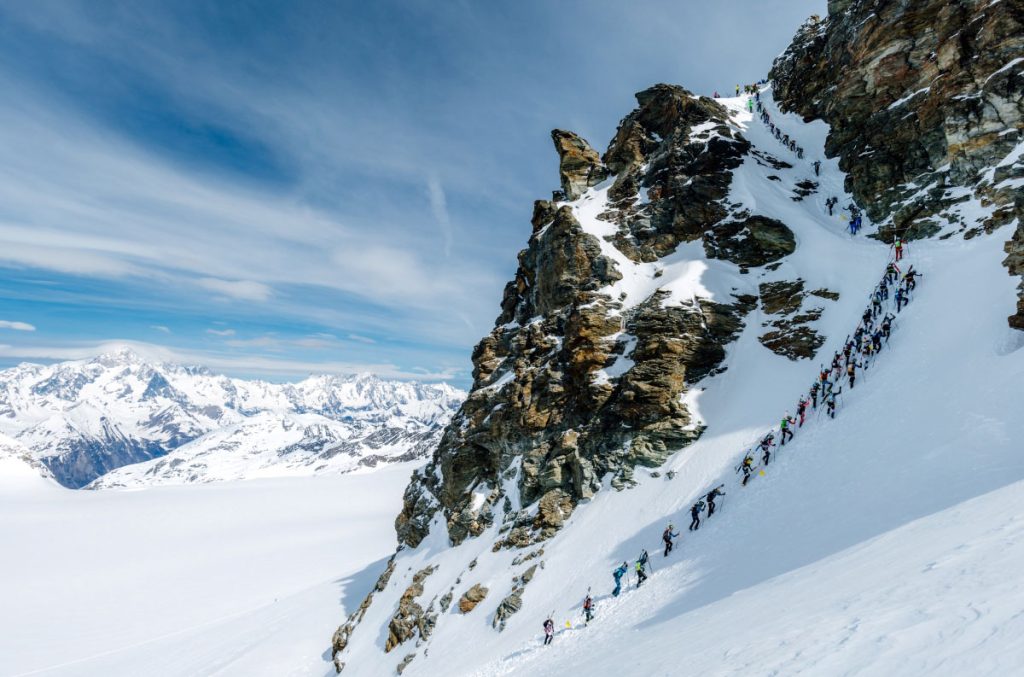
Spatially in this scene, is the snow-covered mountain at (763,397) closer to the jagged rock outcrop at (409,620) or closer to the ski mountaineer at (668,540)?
the jagged rock outcrop at (409,620)

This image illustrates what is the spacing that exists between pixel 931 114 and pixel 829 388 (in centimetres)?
3173

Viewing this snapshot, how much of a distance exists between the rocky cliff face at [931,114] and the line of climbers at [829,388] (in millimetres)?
6823

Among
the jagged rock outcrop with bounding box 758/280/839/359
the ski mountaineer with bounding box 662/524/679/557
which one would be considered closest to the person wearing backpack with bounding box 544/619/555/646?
the ski mountaineer with bounding box 662/524/679/557

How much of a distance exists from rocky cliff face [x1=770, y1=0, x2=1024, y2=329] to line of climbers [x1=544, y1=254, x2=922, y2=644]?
6823 millimetres

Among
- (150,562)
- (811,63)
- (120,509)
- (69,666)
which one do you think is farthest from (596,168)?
(120,509)

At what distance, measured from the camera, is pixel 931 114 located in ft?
145

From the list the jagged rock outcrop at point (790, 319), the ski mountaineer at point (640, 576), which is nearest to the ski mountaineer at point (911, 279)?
the jagged rock outcrop at point (790, 319)

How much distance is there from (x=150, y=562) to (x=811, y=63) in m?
167

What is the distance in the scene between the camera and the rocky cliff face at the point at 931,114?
38.0 metres

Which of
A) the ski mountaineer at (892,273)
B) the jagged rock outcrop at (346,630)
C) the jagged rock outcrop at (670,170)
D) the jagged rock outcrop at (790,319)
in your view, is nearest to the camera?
the ski mountaineer at (892,273)

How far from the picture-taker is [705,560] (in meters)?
23.0

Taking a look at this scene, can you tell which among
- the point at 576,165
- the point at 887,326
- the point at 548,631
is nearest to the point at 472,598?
the point at 548,631

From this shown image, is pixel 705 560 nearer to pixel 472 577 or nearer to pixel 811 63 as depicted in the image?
pixel 472 577

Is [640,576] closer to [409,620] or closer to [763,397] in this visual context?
[763,397]
